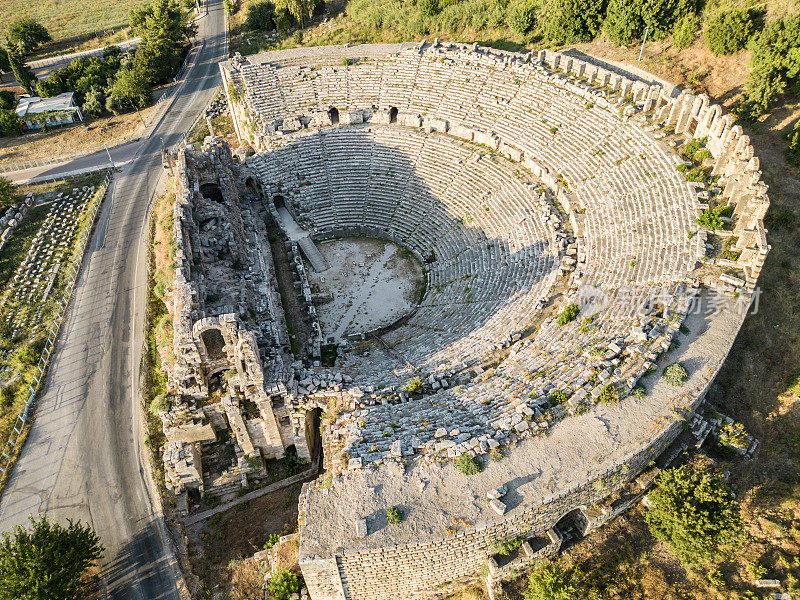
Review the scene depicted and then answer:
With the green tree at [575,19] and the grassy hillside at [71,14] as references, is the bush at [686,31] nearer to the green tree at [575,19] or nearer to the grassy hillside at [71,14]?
the green tree at [575,19]

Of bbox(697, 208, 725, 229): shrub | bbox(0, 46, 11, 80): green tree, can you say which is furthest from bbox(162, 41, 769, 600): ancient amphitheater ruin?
bbox(0, 46, 11, 80): green tree

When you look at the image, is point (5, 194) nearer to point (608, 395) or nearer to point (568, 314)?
point (568, 314)

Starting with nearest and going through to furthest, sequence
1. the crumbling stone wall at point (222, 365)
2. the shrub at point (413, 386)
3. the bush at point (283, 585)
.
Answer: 1. the bush at point (283, 585)
2. the crumbling stone wall at point (222, 365)
3. the shrub at point (413, 386)

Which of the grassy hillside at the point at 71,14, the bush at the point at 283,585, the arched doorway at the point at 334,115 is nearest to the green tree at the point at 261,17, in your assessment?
the grassy hillside at the point at 71,14

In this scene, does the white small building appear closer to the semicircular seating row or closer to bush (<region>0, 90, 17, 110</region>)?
bush (<region>0, 90, 17, 110</region>)

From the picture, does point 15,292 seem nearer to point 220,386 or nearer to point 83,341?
point 83,341

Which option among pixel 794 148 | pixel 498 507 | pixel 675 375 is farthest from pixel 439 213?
pixel 498 507
